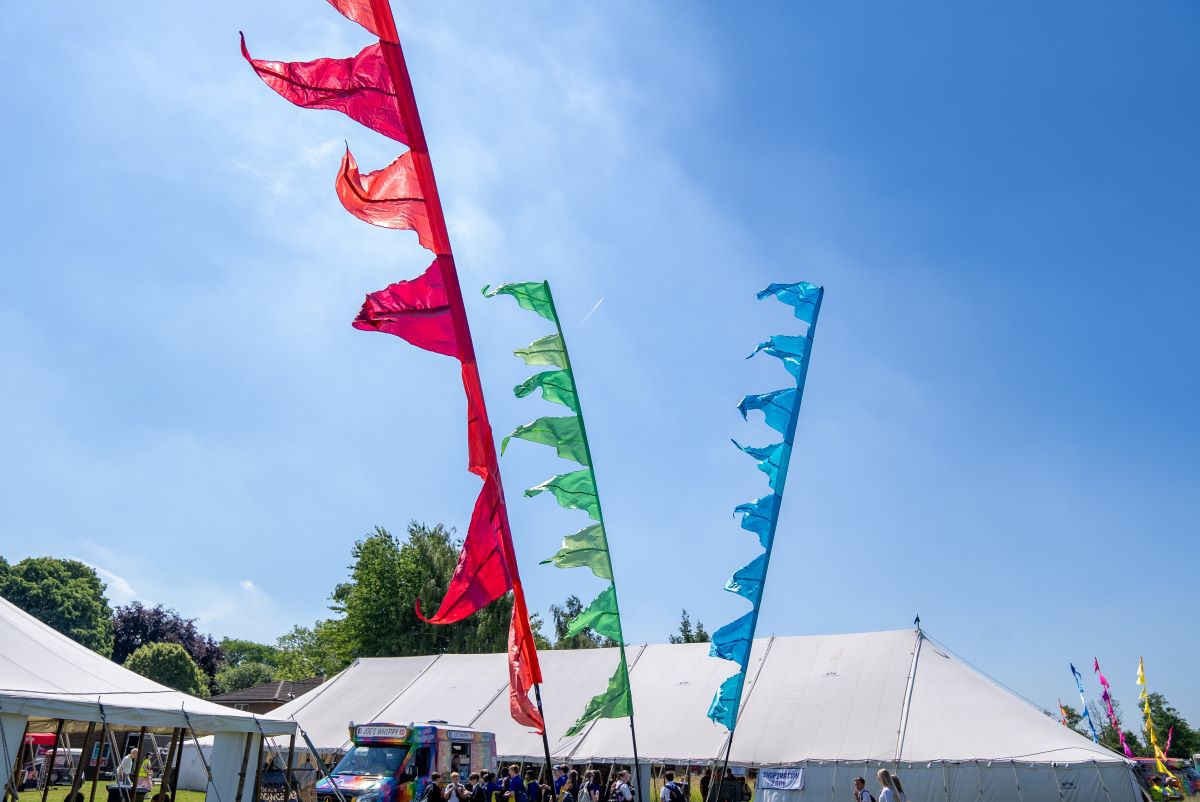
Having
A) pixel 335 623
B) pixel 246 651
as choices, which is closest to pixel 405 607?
pixel 335 623

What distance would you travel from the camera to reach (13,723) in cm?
998

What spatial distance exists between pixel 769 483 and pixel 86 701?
31.4 ft

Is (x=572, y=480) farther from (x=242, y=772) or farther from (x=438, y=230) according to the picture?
(x=242, y=772)

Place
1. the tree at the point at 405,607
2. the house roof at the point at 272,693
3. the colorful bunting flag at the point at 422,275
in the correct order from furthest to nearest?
the tree at the point at 405,607 → the house roof at the point at 272,693 → the colorful bunting flag at the point at 422,275

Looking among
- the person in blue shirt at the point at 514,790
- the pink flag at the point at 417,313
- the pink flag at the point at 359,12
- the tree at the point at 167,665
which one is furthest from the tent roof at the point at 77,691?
the tree at the point at 167,665

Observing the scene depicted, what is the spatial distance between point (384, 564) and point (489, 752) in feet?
82.7

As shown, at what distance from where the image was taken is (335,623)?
4278 cm

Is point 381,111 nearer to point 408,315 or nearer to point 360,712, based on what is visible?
point 408,315

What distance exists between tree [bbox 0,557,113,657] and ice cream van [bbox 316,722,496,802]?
6349 cm

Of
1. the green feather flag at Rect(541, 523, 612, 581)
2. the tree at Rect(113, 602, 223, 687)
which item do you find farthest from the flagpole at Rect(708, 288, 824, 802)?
the tree at Rect(113, 602, 223, 687)

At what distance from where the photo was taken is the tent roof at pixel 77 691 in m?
10.2

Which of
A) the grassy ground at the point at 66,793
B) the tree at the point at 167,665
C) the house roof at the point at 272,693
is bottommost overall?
the grassy ground at the point at 66,793

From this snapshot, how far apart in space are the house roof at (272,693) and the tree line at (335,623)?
3.31m

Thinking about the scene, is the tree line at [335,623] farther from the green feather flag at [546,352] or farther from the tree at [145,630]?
the green feather flag at [546,352]
